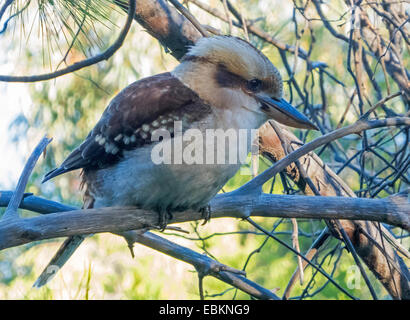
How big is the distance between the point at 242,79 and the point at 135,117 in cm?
33

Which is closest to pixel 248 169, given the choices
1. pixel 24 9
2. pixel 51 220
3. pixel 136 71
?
pixel 136 71

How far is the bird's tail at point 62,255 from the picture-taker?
6.03 feet

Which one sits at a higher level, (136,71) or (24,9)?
(136,71)

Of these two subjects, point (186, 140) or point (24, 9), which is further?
point (24, 9)

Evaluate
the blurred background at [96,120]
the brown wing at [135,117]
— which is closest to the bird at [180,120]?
the brown wing at [135,117]

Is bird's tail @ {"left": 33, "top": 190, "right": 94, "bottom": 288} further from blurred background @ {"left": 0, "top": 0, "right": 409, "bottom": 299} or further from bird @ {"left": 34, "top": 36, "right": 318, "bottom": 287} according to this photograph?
blurred background @ {"left": 0, "top": 0, "right": 409, "bottom": 299}

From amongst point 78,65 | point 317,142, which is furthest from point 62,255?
point 317,142

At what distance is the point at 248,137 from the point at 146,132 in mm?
282

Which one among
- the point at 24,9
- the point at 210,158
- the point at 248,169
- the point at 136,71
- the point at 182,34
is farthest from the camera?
the point at 136,71

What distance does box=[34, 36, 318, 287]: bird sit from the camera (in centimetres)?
154

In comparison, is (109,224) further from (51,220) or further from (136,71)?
(136,71)

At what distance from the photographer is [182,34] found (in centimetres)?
208

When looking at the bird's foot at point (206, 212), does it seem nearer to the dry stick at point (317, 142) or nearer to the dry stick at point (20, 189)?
the dry stick at point (317, 142)
